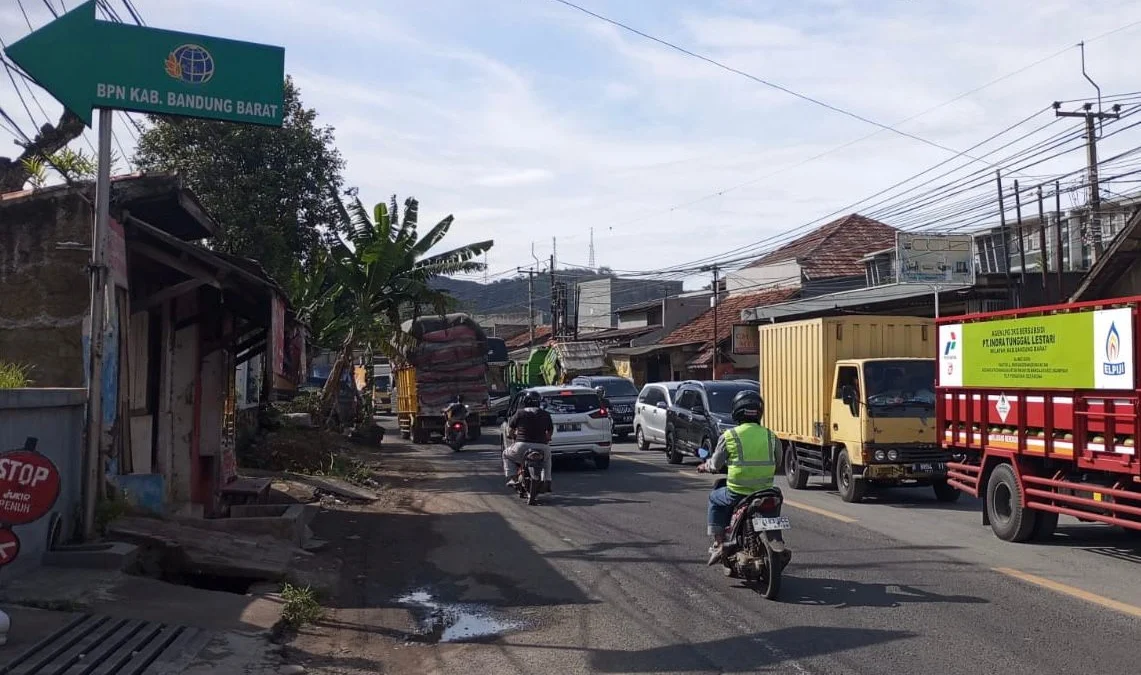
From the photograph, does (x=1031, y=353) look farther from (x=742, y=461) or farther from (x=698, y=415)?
(x=698, y=415)

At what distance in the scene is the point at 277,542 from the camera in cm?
1129

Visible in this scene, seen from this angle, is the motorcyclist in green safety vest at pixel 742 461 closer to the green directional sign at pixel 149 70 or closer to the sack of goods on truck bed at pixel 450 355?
the green directional sign at pixel 149 70

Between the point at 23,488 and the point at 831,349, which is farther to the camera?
the point at 831,349

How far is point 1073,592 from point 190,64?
9.13 metres

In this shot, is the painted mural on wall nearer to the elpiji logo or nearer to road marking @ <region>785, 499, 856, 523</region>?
the elpiji logo

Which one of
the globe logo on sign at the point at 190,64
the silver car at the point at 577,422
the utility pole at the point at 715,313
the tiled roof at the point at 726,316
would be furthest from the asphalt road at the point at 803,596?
the tiled roof at the point at 726,316

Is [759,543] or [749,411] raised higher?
[749,411]

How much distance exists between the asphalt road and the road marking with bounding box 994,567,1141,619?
2cm

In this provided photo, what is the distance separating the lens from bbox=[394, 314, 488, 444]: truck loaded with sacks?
104 ft

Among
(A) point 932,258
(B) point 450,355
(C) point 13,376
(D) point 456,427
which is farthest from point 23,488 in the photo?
(A) point 932,258

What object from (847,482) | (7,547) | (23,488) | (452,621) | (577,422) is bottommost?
(452,621)

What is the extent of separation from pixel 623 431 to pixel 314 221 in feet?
43.6

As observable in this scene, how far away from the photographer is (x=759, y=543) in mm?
9156

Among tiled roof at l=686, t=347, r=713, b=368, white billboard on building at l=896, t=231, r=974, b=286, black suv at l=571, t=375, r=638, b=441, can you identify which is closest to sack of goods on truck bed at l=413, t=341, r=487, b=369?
black suv at l=571, t=375, r=638, b=441
